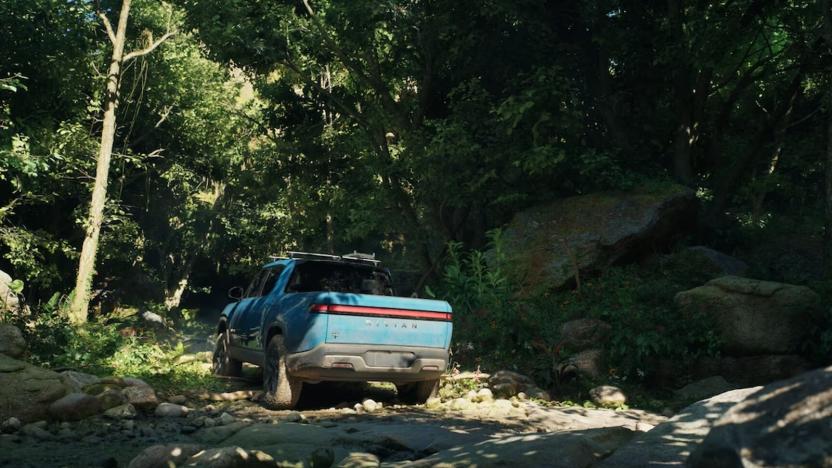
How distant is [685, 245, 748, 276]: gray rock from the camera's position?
15578mm

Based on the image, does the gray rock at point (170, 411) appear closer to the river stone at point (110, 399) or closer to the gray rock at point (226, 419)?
the river stone at point (110, 399)

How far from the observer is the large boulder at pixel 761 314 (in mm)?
11664

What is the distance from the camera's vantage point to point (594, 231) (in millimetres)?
16359

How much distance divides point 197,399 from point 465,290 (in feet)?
21.9

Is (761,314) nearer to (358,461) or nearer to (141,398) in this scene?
(358,461)

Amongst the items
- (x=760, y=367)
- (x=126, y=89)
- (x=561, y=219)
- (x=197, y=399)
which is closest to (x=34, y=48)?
(x=126, y=89)

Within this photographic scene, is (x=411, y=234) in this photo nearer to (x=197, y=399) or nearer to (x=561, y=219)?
(x=561, y=219)

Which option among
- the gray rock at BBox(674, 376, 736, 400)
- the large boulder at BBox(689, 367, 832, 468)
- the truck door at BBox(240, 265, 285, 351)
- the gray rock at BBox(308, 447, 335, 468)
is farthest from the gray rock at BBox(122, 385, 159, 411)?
the large boulder at BBox(689, 367, 832, 468)

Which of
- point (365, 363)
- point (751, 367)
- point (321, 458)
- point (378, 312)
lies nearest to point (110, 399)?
point (365, 363)

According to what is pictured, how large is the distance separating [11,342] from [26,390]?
3.27 m

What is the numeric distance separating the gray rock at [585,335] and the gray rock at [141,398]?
250 inches

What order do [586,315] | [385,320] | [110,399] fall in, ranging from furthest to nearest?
[586,315]
[385,320]
[110,399]

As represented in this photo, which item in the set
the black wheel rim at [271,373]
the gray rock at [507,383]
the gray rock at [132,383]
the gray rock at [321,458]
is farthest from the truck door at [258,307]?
the gray rock at [321,458]

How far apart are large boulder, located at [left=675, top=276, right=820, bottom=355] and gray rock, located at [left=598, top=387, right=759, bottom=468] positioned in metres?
6.82
